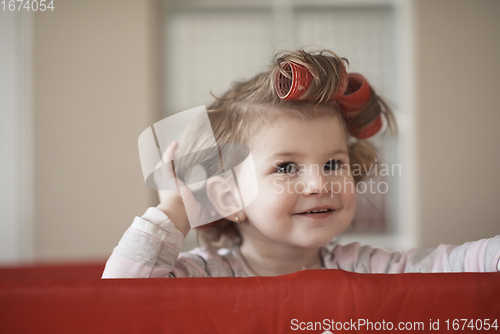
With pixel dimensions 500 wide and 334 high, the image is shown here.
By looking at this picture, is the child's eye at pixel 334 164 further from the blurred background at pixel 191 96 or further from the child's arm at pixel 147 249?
the child's arm at pixel 147 249

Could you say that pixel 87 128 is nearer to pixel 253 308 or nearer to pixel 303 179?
pixel 303 179

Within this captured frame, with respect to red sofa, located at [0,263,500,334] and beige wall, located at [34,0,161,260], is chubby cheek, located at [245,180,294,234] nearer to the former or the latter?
red sofa, located at [0,263,500,334]

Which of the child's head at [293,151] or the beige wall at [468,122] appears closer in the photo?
the child's head at [293,151]

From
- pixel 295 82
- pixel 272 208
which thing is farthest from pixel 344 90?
pixel 272 208

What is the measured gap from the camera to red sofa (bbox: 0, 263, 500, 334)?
0.40m

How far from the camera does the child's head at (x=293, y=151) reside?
0.56 m

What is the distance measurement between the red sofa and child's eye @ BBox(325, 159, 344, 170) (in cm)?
21

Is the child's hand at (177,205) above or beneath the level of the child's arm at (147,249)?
above

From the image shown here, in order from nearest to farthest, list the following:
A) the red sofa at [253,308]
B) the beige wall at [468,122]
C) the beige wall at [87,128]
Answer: the red sofa at [253,308], the beige wall at [468,122], the beige wall at [87,128]

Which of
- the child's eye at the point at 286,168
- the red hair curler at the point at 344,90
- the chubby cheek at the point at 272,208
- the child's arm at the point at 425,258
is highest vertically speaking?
the red hair curler at the point at 344,90

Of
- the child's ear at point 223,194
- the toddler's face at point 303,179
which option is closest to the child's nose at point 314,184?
the toddler's face at point 303,179

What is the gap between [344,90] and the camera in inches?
22.6

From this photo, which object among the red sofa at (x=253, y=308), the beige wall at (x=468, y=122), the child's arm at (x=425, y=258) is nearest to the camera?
the red sofa at (x=253, y=308)

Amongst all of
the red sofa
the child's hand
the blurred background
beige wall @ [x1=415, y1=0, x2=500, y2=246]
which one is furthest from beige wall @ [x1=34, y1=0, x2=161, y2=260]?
beige wall @ [x1=415, y1=0, x2=500, y2=246]
